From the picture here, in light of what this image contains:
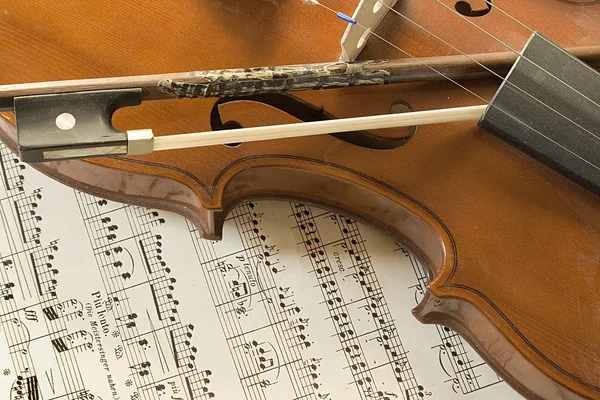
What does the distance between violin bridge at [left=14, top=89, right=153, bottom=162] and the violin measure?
12 centimetres

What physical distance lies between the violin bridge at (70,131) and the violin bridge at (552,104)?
0.70m

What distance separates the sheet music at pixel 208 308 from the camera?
1604 millimetres

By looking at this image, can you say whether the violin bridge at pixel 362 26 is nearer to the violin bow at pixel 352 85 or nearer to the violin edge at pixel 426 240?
the violin bow at pixel 352 85

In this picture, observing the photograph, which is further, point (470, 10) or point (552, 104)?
point (470, 10)

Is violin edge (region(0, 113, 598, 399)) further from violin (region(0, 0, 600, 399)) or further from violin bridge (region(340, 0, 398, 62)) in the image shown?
violin bridge (region(340, 0, 398, 62))

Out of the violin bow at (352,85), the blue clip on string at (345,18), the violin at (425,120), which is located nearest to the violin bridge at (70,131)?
the violin bow at (352,85)

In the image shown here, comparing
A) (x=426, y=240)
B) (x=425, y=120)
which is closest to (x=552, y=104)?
(x=425, y=120)

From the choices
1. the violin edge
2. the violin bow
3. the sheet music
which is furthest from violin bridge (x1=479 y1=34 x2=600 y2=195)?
the sheet music

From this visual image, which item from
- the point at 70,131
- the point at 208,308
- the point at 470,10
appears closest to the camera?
the point at 70,131

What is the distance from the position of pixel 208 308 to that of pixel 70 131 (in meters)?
0.63

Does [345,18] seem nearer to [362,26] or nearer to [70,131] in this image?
[362,26]

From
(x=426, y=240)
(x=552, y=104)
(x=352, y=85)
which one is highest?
(x=352, y=85)

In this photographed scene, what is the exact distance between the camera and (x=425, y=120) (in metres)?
1.29

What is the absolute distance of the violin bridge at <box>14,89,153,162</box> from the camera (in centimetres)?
117
